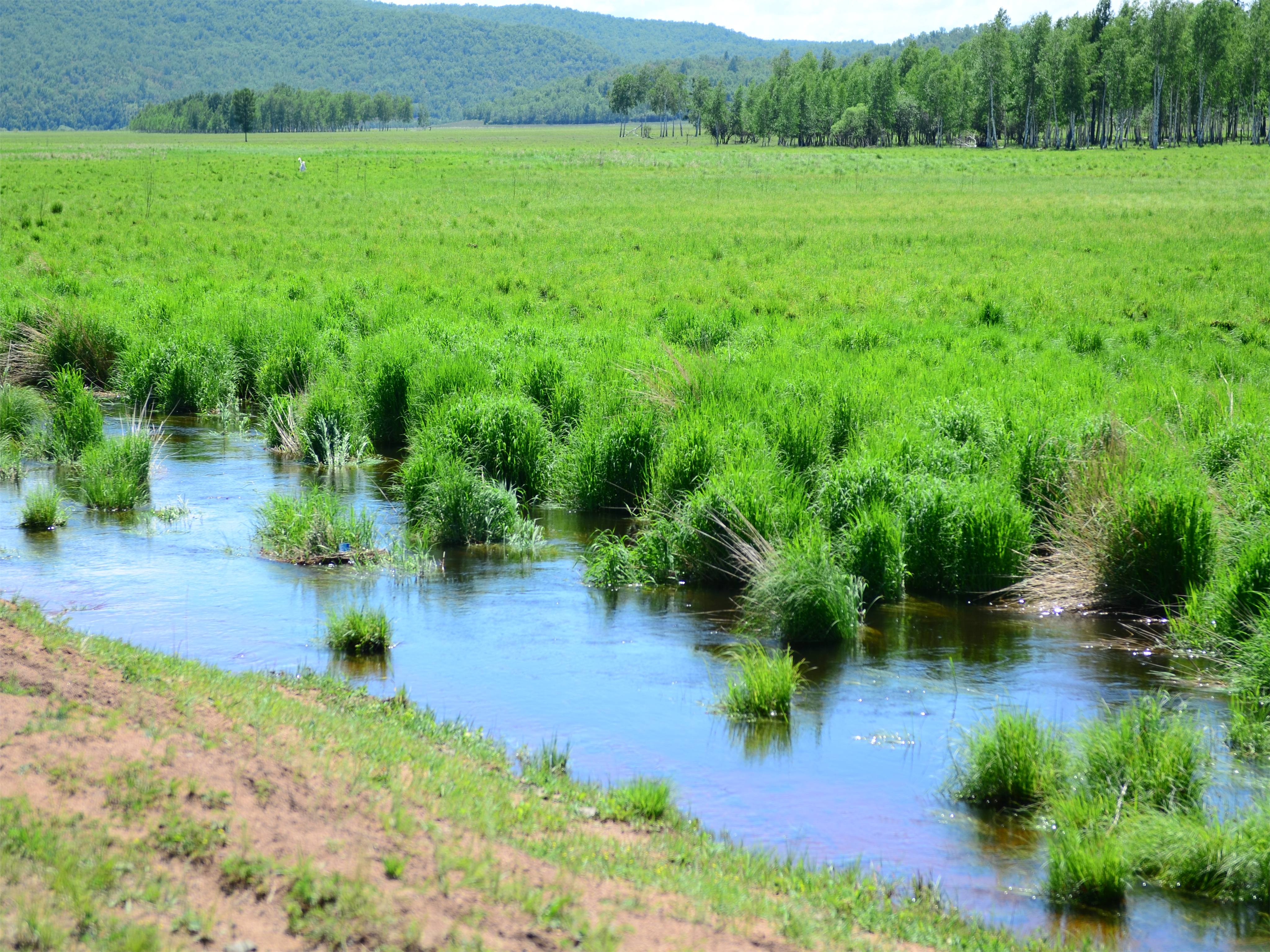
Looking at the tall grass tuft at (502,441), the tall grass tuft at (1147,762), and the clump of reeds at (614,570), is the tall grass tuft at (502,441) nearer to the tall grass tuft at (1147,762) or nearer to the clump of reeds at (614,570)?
the clump of reeds at (614,570)

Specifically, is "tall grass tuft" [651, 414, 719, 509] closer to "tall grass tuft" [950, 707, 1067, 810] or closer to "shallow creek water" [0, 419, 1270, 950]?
"shallow creek water" [0, 419, 1270, 950]

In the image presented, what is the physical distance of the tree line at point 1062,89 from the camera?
118375 mm

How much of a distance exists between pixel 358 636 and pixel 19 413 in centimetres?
1104

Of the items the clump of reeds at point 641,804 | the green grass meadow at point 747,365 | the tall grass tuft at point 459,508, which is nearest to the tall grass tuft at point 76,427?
the green grass meadow at point 747,365

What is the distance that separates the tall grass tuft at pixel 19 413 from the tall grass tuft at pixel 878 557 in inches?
490

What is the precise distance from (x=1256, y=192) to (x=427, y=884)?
199ft

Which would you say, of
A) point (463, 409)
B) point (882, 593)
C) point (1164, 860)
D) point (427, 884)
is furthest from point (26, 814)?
point (463, 409)

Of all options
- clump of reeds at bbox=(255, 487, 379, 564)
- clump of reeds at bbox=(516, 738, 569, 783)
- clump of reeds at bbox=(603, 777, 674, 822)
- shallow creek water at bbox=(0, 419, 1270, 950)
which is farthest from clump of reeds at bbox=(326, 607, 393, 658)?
clump of reeds at bbox=(603, 777, 674, 822)

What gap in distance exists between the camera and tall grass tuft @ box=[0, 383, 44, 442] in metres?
17.1

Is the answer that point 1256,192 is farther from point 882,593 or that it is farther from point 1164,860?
point 1164,860

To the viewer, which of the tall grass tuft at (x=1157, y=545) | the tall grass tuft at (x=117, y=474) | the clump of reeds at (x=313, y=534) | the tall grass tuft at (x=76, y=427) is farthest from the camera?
the tall grass tuft at (x=76, y=427)

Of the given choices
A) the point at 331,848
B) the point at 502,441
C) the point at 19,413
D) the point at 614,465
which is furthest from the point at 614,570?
the point at 19,413

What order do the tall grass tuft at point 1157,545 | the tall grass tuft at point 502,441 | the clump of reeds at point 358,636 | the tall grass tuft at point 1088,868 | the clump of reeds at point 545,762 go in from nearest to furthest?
1. the tall grass tuft at point 1088,868
2. the clump of reeds at point 545,762
3. the clump of reeds at point 358,636
4. the tall grass tuft at point 1157,545
5. the tall grass tuft at point 502,441

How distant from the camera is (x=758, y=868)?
595 cm
